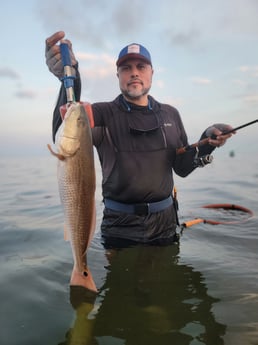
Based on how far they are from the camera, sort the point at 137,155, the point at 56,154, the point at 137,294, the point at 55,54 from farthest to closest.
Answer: the point at 137,155, the point at 137,294, the point at 55,54, the point at 56,154

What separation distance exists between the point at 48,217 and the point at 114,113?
A: 5.39 metres

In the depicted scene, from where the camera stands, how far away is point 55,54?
145 inches

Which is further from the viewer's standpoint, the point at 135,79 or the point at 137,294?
the point at 135,79

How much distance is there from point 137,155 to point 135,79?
3.89 feet

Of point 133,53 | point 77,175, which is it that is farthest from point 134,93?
point 77,175

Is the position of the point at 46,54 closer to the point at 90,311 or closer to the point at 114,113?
the point at 114,113

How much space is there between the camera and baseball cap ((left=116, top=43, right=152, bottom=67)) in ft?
17.0

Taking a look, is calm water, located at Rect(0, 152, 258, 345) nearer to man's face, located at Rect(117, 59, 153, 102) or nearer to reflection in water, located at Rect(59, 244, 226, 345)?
reflection in water, located at Rect(59, 244, 226, 345)

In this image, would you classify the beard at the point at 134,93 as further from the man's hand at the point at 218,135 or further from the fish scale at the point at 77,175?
the fish scale at the point at 77,175

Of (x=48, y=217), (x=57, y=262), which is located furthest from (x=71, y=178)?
(x=48, y=217)

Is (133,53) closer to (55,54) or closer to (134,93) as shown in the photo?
(134,93)

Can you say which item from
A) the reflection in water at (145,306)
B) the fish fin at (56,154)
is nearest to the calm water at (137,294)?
the reflection in water at (145,306)

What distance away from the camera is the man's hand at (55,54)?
11.9ft

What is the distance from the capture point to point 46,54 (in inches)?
149
